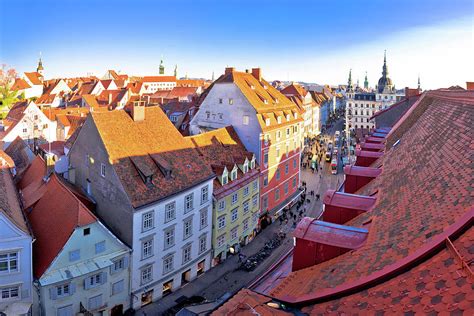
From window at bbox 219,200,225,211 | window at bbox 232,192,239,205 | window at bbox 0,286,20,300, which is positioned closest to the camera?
window at bbox 0,286,20,300

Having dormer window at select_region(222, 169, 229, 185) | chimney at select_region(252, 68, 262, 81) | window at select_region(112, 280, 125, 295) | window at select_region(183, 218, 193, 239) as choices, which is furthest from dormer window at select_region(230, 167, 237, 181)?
chimney at select_region(252, 68, 262, 81)

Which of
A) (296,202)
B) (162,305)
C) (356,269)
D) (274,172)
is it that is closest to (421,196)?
(356,269)

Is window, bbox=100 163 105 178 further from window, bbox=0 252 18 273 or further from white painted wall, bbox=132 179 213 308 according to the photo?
window, bbox=0 252 18 273

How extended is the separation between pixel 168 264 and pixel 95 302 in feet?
19.0

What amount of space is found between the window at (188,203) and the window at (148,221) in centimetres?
321

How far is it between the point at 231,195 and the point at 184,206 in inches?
263

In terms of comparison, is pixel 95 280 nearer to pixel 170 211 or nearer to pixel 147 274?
pixel 147 274

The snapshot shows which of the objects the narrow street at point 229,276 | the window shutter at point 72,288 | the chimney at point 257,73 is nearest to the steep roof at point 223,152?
the narrow street at point 229,276

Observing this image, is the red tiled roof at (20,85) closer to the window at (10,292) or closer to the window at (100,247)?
the window at (100,247)

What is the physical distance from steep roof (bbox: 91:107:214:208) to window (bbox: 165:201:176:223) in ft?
3.08

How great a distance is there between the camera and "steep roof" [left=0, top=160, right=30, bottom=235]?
21969mm

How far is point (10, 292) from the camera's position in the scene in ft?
73.6

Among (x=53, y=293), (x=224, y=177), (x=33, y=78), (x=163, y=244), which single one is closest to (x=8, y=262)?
(x=53, y=293)

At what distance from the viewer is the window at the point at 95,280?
78.9 ft
